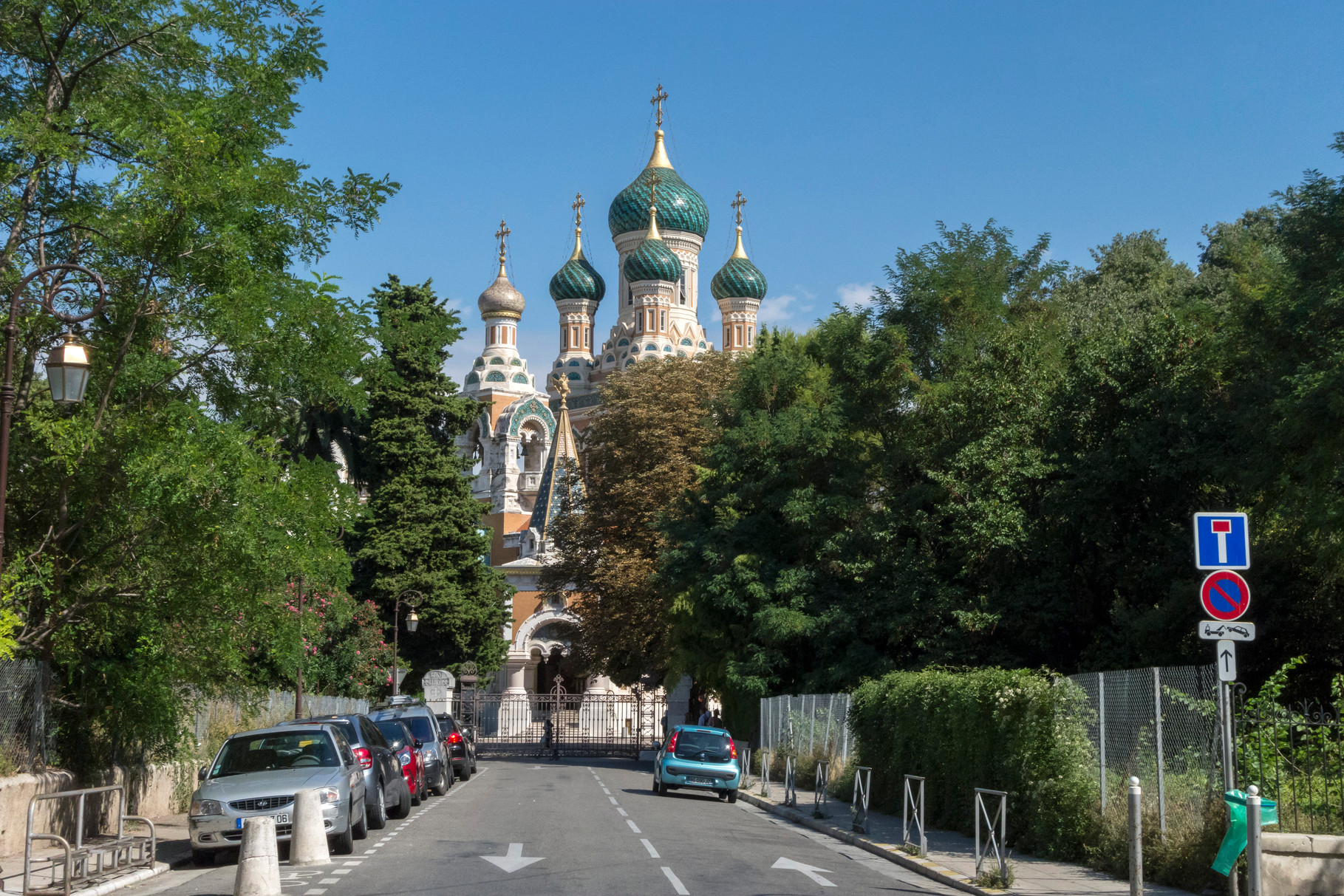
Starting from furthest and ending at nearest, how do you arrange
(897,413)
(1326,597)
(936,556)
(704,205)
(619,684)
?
1. (704,205)
2. (619,684)
3. (897,413)
4. (936,556)
5. (1326,597)

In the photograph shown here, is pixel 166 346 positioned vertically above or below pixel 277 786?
above

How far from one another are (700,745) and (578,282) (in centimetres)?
9004

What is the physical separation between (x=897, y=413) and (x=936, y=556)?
4.50 m

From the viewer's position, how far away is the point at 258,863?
11.5m

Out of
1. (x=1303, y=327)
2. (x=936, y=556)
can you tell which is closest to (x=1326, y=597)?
(x=1303, y=327)

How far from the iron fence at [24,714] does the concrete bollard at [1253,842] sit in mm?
13098

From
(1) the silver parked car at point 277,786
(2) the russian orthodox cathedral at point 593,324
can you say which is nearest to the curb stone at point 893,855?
(1) the silver parked car at point 277,786

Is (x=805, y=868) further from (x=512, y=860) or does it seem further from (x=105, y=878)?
(x=105, y=878)

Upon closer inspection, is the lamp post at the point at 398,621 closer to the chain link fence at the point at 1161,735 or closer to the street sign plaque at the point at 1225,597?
the chain link fence at the point at 1161,735

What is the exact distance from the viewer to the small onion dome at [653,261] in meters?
103

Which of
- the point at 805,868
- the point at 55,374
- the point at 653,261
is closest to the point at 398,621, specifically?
the point at 805,868

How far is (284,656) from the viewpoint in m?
17.9

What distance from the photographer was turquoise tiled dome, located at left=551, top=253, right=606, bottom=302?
114 meters

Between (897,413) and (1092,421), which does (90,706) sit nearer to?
(1092,421)
